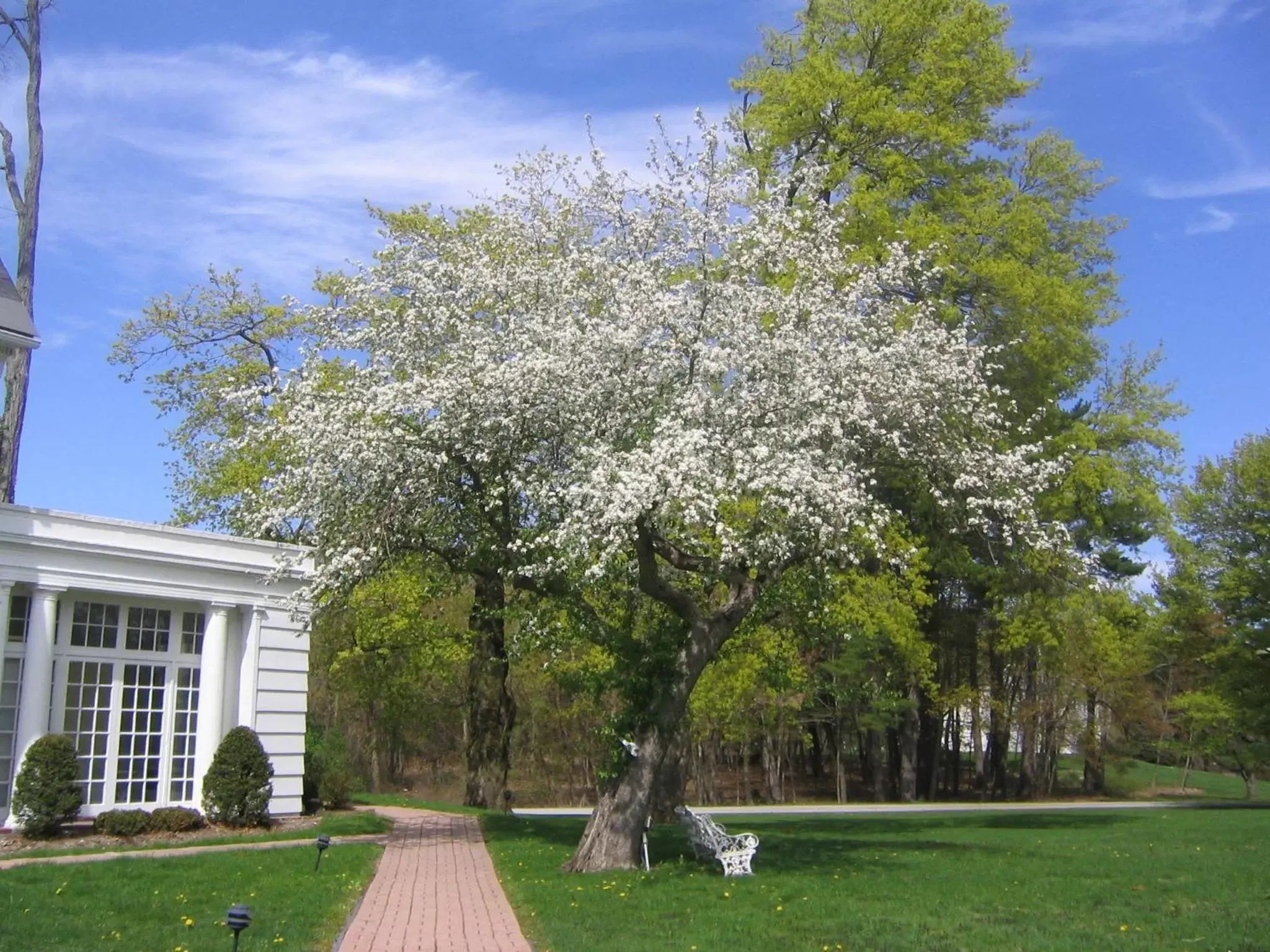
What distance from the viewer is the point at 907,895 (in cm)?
1155

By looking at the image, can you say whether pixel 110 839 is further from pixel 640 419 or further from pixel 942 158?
pixel 942 158

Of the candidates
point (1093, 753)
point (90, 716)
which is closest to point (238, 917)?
point (90, 716)

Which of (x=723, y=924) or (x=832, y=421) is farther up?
(x=832, y=421)

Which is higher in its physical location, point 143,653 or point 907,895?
point 143,653

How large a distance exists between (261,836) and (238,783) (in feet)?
3.66

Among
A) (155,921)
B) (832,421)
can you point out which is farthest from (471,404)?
(155,921)

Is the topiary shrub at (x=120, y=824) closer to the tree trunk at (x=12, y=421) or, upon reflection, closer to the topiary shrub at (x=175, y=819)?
the topiary shrub at (x=175, y=819)

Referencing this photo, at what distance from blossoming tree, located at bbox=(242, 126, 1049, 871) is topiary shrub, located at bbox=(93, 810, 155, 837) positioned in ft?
14.3

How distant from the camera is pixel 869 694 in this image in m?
27.8

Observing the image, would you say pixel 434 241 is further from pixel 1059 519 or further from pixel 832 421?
pixel 1059 519

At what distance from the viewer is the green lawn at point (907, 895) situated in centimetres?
924

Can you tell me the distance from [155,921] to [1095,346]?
22.0 metres

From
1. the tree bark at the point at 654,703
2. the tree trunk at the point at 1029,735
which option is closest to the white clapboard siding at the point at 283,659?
the tree bark at the point at 654,703

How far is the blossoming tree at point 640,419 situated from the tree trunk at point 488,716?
6.44 meters
